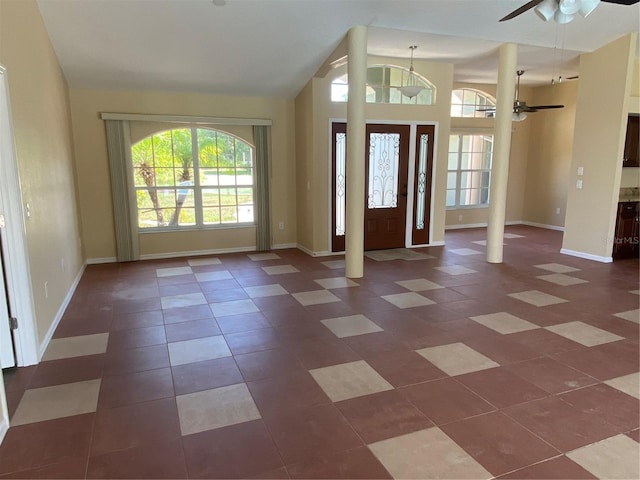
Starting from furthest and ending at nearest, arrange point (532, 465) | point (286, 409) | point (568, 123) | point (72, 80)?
point (568, 123) < point (72, 80) < point (286, 409) < point (532, 465)

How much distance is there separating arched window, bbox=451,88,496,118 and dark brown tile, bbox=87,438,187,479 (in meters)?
8.59

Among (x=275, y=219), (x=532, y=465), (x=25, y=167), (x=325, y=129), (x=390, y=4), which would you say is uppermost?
(x=390, y=4)

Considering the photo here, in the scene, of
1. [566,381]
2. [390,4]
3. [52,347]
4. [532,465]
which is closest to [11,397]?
[52,347]

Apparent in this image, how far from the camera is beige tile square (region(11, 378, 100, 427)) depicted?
2.48 metres

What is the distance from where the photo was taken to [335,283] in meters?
5.24

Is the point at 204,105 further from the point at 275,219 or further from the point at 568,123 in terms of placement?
the point at 568,123

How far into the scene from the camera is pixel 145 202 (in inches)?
258

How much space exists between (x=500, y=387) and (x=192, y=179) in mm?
5484

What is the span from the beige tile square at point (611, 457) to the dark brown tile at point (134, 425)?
6.97 feet

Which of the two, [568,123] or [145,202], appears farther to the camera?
[568,123]

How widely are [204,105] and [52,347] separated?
4.33 metres

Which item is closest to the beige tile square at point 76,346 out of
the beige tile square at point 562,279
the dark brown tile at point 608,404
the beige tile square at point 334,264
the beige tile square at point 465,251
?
the beige tile square at point 334,264

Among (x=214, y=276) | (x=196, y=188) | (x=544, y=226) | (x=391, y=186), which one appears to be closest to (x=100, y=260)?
(x=196, y=188)

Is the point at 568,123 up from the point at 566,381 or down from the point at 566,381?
up
